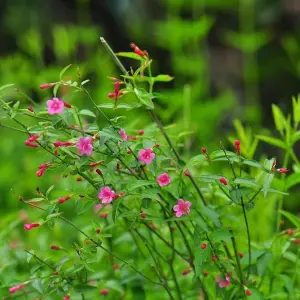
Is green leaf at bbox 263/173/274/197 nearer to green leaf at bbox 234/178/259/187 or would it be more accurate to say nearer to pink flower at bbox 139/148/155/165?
green leaf at bbox 234/178/259/187

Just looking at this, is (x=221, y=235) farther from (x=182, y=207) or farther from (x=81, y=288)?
(x=81, y=288)

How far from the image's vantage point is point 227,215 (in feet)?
4.66

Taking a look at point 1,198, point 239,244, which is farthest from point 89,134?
point 1,198

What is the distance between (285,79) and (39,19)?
146 cm

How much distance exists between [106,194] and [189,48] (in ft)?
7.60

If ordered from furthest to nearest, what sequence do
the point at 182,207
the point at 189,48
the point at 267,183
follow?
the point at 189,48, the point at 182,207, the point at 267,183

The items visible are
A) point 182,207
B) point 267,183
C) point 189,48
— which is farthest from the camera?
point 189,48

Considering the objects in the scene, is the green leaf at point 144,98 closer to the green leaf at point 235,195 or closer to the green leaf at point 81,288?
the green leaf at point 235,195

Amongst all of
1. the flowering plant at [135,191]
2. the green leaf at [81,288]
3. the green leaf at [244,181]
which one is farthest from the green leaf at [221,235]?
the green leaf at [81,288]

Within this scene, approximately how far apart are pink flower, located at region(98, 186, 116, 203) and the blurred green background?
1.75m

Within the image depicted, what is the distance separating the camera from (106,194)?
3.88 feet

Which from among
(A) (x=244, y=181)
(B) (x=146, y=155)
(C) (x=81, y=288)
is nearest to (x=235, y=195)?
(A) (x=244, y=181)

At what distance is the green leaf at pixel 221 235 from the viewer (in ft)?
4.01

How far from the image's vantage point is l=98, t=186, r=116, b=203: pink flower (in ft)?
3.86
